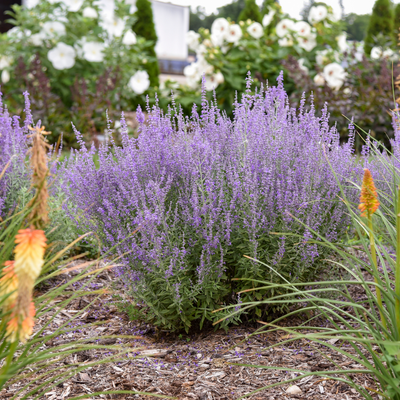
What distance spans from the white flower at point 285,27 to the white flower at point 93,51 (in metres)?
3.53

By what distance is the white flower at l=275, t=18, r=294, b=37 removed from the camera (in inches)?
344

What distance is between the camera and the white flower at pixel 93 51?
26.3 feet

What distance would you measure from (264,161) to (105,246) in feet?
3.37

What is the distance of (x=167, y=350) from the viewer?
2369 millimetres

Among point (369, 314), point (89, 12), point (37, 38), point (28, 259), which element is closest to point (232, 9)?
point (89, 12)

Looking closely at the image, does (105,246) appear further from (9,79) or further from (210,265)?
(9,79)

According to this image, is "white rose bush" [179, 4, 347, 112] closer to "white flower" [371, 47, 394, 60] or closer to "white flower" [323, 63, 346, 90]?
"white flower" [323, 63, 346, 90]

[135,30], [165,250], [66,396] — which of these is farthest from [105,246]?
[135,30]

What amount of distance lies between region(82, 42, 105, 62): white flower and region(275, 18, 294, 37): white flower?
353 centimetres

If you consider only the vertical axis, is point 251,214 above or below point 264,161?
below

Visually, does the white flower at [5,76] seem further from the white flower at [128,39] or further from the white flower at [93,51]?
the white flower at [128,39]

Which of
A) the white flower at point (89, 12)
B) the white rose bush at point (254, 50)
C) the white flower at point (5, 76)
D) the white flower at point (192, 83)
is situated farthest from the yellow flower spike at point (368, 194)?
the white flower at point (192, 83)

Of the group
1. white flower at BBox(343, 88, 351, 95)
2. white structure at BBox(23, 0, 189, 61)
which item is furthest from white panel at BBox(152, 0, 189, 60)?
white flower at BBox(343, 88, 351, 95)

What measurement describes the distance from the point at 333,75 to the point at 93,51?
4.40 metres
